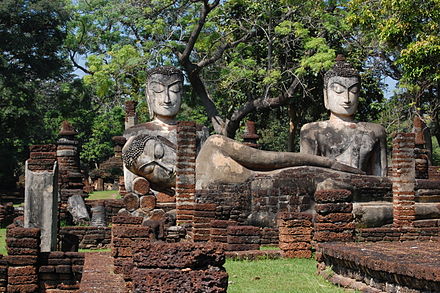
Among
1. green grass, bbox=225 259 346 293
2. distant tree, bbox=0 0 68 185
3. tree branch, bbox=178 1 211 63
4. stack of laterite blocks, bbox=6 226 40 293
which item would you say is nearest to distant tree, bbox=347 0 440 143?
tree branch, bbox=178 1 211 63

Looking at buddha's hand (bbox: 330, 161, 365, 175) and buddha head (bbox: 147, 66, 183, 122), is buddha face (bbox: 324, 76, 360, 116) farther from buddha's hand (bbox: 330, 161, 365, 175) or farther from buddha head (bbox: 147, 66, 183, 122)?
buddha head (bbox: 147, 66, 183, 122)

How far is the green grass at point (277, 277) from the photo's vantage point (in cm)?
742

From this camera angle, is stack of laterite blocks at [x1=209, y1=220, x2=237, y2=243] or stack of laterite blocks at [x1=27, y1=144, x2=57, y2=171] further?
stack of laterite blocks at [x1=209, y1=220, x2=237, y2=243]

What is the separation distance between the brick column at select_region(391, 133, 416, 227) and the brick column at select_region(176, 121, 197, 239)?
3689mm

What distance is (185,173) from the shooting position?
1184 cm

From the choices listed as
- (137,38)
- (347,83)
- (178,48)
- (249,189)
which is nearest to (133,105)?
(178,48)

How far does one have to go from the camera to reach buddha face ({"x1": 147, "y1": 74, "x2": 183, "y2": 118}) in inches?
596

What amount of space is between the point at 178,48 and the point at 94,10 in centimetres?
826

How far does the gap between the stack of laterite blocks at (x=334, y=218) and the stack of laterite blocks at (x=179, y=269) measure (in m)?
4.50

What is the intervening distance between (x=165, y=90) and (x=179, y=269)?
10.9 meters

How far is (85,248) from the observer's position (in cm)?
1198

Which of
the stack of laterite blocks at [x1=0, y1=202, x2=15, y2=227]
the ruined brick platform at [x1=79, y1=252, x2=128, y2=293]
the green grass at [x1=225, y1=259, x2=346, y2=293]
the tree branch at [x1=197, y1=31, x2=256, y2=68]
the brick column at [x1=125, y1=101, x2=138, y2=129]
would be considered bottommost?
the green grass at [x1=225, y1=259, x2=346, y2=293]

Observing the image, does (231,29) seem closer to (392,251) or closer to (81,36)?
(81,36)

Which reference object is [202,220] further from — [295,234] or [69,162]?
[69,162]
